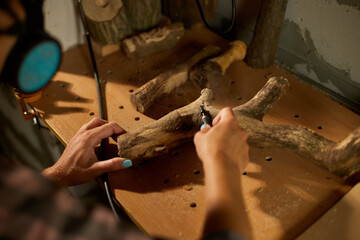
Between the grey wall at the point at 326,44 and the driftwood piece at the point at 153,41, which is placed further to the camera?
the driftwood piece at the point at 153,41

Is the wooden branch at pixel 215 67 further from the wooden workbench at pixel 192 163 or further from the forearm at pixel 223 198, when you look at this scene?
the forearm at pixel 223 198

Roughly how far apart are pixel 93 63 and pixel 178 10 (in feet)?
1.77

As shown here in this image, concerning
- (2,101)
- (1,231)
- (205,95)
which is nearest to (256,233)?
(205,95)

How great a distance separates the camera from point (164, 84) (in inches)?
48.4

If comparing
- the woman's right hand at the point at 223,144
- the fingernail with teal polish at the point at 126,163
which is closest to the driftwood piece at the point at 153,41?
the fingernail with teal polish at the point at 126,163

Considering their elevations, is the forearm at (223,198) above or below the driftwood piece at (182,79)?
above

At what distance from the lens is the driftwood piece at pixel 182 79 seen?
1185 mm

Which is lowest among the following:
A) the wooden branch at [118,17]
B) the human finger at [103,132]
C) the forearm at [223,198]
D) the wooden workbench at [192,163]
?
the wooden workbench at [192,163]

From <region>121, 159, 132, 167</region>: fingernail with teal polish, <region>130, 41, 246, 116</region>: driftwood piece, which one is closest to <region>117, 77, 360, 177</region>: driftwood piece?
<region>121, 159, 132, 167</region>: fingernail with teal polish

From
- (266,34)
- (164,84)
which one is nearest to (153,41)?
(164,84)

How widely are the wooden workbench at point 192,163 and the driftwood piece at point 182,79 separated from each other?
0.05m

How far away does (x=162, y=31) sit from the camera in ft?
4.79

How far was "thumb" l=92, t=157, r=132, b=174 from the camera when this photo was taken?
3.14ft

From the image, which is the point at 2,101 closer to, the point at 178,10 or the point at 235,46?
the point at 178,10
